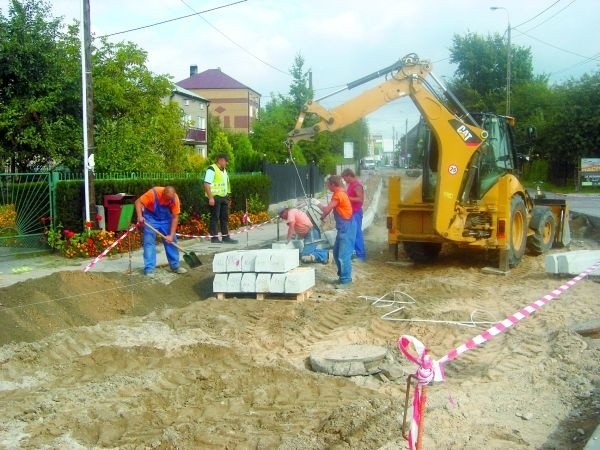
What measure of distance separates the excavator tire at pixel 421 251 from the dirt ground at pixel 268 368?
2.17m

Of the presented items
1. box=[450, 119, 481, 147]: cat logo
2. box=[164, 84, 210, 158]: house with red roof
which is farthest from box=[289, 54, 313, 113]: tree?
box=[450, 119, 481, 147]: cat logo

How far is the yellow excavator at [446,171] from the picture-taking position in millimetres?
11305

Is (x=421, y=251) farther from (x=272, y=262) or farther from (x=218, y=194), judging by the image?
(x=272, y=262)

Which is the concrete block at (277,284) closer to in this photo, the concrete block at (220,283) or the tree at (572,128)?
the concrete block at (220,283)

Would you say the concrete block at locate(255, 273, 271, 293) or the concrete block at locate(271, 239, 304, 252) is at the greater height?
the concrete block at locate(271, 239, 304, 252)

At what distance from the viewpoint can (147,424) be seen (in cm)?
520

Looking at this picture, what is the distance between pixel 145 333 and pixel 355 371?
2.71 metres

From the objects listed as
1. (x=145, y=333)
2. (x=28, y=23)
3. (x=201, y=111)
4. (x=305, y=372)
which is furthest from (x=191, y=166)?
(x=201, y=111)

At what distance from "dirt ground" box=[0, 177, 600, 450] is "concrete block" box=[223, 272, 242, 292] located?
7.3 inches

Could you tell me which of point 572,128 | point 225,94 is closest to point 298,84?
point 572,128

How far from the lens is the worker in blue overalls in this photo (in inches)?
420

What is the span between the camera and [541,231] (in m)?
13.6

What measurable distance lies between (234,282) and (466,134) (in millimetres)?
4548

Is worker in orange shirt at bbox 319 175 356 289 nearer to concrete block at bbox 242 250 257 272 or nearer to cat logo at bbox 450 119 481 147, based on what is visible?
concrete block at bbox 242 250 257 272
